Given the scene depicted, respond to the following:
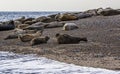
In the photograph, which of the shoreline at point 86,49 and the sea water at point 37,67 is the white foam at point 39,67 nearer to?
the sea water at point 37,67

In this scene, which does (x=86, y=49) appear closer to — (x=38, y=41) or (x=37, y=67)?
(x=38, y=41)

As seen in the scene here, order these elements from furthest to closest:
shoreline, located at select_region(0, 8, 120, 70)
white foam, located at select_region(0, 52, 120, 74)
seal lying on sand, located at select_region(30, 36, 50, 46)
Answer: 1. seal lying on sand, located at select_region(30, 36, 50, 46)
2. shoreline, located at select_region(0, 8, 120, 70)
3. white foam, located at select_region(0, 52, 120, 74)

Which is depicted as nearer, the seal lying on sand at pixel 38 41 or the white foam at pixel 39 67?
the white foam at pixel 39 67

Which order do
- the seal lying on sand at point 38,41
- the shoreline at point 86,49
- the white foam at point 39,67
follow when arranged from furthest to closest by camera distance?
the seal lying on sand at point 38,41 < the shoreline at point 86,49 < the white foam at point 39,67

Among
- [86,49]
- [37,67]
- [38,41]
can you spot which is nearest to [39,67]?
[37,67]

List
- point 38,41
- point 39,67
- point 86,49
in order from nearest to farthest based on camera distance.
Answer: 1. point 39,67
2. point 86,49
3. point 38,41

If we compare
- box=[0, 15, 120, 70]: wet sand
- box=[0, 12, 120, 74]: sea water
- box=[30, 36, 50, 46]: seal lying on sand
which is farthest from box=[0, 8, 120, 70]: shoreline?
box=[0, 12, 120, 74]: sea water

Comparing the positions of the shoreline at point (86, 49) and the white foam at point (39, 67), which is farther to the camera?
the shoreline at point (86, 49)

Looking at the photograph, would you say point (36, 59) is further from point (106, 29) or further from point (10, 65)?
point (106, 29)

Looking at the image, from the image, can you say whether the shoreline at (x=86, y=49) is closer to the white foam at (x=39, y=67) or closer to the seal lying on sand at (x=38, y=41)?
the seal lying on sand at (x=38, y=41)

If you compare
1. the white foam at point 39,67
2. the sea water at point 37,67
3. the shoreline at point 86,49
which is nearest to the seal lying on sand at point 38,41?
the shoreline at point 86,49

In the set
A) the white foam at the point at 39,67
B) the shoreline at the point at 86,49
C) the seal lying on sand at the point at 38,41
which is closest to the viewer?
the white foam at the point at 39,67

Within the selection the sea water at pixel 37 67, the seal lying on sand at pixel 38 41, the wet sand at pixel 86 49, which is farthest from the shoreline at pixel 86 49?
the sea water at pixel 37 67

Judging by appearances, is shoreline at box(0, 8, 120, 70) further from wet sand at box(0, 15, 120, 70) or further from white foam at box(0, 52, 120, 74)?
white foam at box(0, 52, 120, 74)
